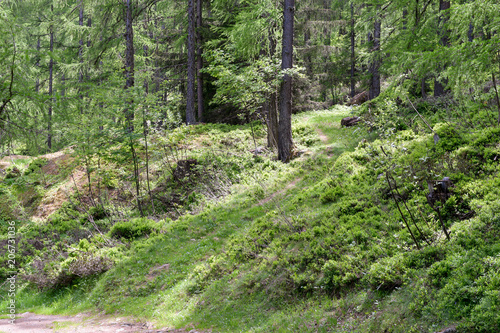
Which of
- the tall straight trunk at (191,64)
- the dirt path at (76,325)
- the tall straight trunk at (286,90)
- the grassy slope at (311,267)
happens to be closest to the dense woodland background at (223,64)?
the tall straight trunk at (191,64)

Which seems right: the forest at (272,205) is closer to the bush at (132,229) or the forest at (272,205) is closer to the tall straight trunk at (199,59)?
the bush at (132,229)

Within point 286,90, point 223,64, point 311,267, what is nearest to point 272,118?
point 286,90

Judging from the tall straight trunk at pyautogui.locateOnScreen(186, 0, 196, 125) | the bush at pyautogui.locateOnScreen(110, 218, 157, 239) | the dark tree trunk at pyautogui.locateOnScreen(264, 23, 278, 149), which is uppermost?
the tall straight trunk at pyautogui.locateOnScreen(186, 0, 196, 125)

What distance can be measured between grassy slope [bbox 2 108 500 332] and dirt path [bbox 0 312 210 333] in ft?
1.00

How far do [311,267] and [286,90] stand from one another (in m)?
7.79

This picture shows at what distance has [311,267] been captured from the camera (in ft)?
16.8

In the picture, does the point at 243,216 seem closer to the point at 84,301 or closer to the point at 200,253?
the point at 200,253

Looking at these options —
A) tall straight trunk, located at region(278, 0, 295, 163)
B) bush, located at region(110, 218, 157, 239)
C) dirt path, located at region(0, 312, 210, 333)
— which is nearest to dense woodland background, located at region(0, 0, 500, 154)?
tall straight trunk, located at region(278, 0, 295, 163)

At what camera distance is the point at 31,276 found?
7918 millimetres

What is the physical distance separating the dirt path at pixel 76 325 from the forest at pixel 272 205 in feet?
0.32

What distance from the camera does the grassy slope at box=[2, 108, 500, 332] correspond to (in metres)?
3.56

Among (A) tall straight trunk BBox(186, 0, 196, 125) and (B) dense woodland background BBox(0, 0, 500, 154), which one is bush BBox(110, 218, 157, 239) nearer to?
(B) dense woodland background BBox(0, 0, 500, 154)

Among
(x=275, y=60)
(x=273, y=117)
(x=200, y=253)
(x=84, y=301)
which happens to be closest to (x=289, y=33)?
(x=275, y=60)

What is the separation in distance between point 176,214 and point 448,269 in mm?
8015
